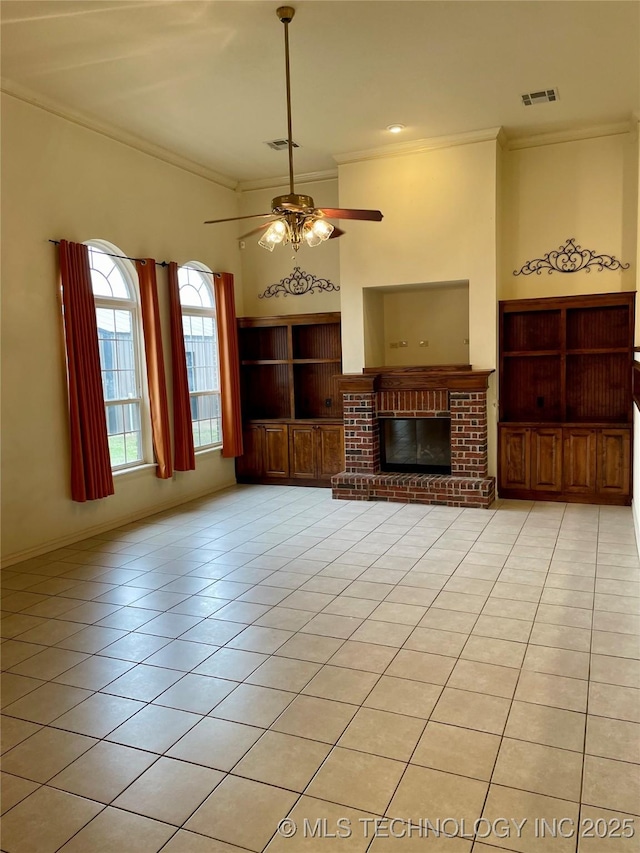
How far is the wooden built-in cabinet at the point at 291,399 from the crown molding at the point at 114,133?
1.66 m

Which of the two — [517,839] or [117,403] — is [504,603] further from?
[117,403]

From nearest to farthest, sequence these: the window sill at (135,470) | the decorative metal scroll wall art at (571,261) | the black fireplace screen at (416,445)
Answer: the window sill at (135,470)
the decorative metal scroll wall art at (571,261)
the black fireplace screen at (416,445)

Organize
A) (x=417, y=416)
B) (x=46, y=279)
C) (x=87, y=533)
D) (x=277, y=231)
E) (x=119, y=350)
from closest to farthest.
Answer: (x=277, y=231) < (x=46, y=279) < (x=87, y=533) < (x=119, y=350) < (x=417, y=416)

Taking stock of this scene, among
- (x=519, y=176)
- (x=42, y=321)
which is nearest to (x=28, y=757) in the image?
(x=42, y=321)

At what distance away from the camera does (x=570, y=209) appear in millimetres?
6211

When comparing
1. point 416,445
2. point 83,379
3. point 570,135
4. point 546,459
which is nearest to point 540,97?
point 570,135

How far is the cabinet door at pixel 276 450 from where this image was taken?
7484 mm

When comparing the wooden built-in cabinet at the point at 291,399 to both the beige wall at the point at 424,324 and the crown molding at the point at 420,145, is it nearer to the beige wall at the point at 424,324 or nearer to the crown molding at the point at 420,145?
the beige wall at the point at 424,324

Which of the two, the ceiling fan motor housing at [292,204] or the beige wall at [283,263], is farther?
the beige wall at [283,263]

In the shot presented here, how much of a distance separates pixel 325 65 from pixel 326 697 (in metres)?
4.15

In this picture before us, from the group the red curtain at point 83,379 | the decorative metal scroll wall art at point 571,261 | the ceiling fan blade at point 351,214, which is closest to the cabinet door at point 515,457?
the decorative metal scroll wall art at point 571,261

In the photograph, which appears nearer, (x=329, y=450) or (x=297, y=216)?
(x=297, y=216)

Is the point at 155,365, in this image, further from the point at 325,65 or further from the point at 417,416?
the point at 325,65

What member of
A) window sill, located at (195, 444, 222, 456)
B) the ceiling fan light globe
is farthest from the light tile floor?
the ceiling fan light globe
